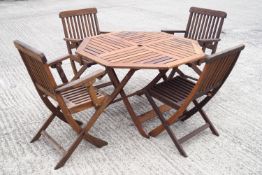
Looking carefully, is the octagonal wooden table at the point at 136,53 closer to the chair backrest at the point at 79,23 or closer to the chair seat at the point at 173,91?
the chair seat at the point at 173,91

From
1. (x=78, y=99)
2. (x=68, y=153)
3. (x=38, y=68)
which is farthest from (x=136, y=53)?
(x=68, y=153)

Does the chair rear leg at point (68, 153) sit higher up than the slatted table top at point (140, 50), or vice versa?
the slatted table top at point (140, 50)

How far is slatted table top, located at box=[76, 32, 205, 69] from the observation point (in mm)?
2947

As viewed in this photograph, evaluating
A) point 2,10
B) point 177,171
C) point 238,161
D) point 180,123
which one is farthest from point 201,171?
point 2,10

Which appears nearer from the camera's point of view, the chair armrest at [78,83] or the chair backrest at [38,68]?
the chair backrest at [38,68]

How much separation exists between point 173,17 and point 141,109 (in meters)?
5.54

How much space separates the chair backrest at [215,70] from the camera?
2.58m

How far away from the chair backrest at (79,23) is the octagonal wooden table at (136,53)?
2.51 ft

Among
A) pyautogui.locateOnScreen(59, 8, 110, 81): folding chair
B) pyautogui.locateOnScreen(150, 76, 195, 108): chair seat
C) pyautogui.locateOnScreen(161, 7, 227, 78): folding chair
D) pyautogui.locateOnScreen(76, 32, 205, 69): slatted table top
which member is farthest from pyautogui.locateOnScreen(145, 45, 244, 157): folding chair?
pyautogui.locateOnScreen(59, 8, 110, 81): folding chair

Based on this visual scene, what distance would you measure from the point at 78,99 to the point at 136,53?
0.79 metres

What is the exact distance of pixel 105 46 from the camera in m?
3.48

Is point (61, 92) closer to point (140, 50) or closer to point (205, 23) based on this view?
point (140, 50)

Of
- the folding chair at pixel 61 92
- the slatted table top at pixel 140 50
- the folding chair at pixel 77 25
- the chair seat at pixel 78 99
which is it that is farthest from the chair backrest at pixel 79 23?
the chair seat at pixel 78 99

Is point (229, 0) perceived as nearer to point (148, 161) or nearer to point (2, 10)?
point (2, 10)
